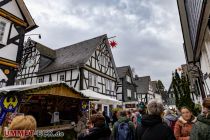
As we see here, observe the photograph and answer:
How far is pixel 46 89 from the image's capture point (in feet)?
25.0

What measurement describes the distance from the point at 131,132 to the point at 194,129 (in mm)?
1971

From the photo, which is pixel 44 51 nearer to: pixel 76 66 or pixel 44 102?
pixel 76 66

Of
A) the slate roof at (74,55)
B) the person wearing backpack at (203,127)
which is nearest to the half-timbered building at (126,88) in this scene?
the slate roof at (74,55)

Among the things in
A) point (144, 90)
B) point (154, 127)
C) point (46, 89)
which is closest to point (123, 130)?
point (154, 127)

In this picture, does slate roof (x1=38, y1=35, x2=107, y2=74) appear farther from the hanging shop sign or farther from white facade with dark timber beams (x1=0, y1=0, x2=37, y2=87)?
the hanging shop sign

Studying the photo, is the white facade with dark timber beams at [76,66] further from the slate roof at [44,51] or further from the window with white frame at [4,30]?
the window with white frame at [4,30]

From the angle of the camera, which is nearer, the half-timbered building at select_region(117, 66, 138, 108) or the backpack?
the backpack

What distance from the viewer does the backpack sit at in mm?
4328

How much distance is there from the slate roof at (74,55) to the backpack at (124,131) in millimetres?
13784

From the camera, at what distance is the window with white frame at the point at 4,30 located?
11.1 meters

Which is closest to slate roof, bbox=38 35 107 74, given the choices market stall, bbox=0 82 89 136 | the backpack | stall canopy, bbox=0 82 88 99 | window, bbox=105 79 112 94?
window, bbox=105 79 112 94

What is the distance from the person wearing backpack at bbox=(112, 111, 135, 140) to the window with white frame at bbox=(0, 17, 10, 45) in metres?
9.64

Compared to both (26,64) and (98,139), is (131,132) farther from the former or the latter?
(26,64)

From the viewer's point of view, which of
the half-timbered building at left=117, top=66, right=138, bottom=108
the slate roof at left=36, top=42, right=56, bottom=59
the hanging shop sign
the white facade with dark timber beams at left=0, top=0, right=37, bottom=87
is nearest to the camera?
the hanging shop sign
